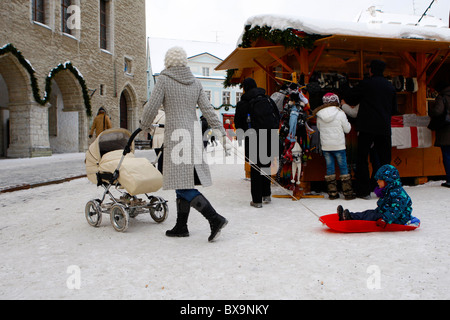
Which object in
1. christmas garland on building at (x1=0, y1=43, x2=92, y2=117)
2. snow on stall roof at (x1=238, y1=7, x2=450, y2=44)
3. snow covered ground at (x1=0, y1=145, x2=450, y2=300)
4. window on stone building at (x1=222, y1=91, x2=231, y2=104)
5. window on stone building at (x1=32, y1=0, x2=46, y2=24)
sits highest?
window on stone building at (x1=222, y1=91, x2=231, y2=104)

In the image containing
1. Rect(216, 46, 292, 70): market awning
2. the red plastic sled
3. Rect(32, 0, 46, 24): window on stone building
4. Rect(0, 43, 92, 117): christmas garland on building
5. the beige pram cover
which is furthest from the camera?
Rect(32, 0, 46, 24): window on stone building

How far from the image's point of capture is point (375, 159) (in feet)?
22.0

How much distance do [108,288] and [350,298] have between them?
1.62 meters

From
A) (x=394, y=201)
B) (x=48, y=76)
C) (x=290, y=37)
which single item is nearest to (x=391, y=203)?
(x=394, y=201)

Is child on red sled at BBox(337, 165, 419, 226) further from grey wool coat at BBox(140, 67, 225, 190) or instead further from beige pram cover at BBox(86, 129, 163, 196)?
beige pram cover at BBox(86, 129, 163, 196)

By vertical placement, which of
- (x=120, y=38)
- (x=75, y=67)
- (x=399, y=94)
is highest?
(x=120, y=38)

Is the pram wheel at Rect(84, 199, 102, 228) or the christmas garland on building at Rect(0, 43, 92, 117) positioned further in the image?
the christmas garland on building at Rect(0, 43, 92, 117)

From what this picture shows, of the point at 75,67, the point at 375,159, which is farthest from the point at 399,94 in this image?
the point at 75,67

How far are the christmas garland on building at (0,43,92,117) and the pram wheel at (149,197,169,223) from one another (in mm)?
14325

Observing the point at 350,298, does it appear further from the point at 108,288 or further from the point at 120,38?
the point at 120,38

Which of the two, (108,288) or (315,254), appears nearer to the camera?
(108,288)

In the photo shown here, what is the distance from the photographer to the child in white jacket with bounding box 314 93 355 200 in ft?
20.6

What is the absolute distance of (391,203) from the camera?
4.09 metres

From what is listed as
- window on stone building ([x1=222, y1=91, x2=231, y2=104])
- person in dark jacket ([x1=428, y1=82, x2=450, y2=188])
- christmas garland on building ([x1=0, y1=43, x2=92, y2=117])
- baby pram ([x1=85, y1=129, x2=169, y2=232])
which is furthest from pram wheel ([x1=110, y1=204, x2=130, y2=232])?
window on stone building ([x1=222, y1=91, x2=231, y2=104])
